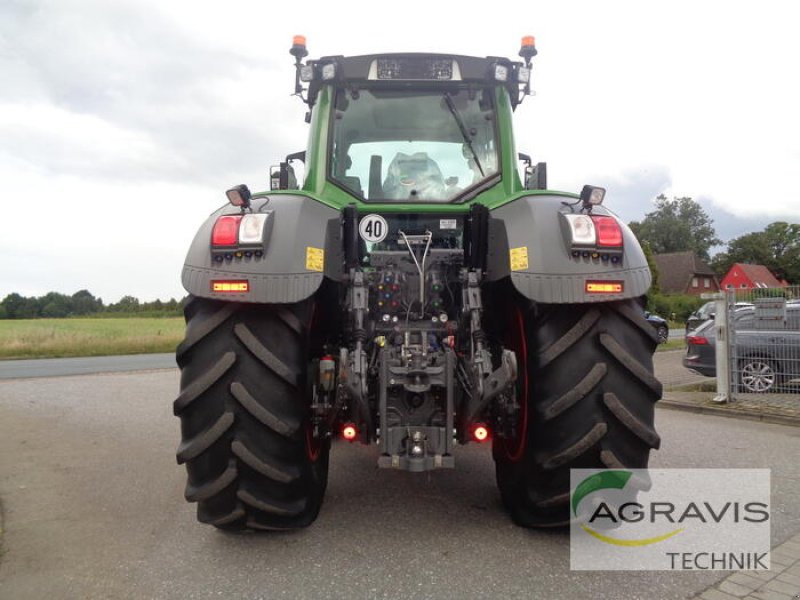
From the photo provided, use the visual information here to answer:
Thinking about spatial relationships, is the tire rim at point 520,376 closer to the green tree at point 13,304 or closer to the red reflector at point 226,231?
the red reflector at point 226,231

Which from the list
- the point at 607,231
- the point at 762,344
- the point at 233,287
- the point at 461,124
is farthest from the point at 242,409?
the point at 762,344

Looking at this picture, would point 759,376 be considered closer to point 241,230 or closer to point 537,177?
point 537,177

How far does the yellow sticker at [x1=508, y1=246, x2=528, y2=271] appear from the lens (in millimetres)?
2842

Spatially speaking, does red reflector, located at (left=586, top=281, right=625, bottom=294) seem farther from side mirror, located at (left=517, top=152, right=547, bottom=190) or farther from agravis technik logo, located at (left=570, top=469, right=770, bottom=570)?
side mirror, located at (left=517, top=152, right=547, bottom=190)

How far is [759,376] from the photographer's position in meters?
8.36

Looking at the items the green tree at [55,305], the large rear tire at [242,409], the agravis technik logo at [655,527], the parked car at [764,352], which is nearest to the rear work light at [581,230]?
the agravis technik logo at [655,527]

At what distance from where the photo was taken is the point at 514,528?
323cm

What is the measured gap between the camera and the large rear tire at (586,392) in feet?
9.11

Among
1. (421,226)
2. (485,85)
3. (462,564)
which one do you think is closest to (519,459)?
(462,564)

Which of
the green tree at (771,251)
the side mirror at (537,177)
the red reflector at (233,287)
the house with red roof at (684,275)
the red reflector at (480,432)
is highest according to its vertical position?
the green tree at (771,251)

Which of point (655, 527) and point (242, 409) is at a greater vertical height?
point (242, 409)

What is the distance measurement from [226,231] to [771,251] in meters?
87.9

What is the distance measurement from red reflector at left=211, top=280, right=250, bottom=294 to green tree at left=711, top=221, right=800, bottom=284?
82.5 m

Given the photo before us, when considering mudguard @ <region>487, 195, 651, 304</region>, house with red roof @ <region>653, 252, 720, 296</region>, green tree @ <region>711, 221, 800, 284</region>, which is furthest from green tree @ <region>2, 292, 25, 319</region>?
green tree @ <region>711, 221, 800, 284</region>
